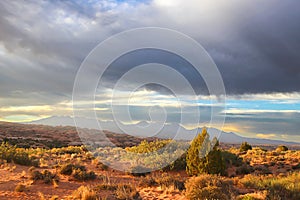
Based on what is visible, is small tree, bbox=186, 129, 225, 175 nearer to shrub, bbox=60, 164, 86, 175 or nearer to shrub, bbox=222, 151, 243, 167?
→ shrub, bbox=222, 151, 243, 167

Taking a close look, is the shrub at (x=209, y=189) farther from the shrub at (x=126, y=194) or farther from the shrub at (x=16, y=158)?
the shrub at (x=16, y=158)

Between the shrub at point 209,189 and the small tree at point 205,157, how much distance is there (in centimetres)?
579

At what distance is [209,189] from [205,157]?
8015 millimetres

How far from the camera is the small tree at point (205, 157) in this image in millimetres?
18578

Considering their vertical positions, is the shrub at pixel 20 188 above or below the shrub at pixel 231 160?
below

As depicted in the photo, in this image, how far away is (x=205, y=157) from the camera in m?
18.8

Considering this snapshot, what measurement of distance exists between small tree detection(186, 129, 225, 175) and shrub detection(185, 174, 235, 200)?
5785 millimetres

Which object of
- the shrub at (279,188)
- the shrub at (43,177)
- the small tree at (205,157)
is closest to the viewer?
the shrub at (279,188)

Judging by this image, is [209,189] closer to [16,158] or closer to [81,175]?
[81,175]

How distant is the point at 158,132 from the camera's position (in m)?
19.7

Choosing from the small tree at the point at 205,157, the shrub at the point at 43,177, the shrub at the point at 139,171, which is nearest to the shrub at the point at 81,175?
the shrub at the point at 43,177

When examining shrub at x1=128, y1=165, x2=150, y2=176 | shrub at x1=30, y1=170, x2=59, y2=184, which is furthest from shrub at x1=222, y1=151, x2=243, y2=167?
shrub at x1=30, y1=170, x2=59, y2=184

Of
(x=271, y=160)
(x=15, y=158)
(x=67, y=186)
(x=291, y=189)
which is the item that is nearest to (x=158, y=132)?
(x=67, y=186)

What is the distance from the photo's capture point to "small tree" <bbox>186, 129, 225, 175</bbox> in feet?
61.0
